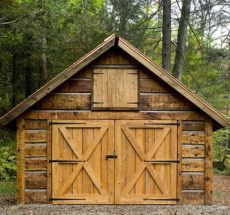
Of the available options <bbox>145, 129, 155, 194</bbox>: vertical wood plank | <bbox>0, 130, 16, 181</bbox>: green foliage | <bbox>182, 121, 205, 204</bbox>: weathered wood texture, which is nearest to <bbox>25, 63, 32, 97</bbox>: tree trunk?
<bbox>0, 130, 16, 181</bbox>: green foliage

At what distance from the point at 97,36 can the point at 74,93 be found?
27.6ft

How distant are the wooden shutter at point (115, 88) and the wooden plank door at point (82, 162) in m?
0.51

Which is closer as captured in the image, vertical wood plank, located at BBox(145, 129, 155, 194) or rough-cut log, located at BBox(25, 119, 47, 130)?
rough-cut log, located at BBox(25, 119, 47, 130)

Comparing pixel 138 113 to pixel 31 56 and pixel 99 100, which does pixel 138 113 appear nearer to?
pixel 99 100

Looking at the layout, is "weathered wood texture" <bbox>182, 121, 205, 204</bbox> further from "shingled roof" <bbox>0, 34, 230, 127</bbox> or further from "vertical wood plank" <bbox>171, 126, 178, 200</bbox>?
"shingled roof" <bbox>0, 34, 230, 127</bbox>

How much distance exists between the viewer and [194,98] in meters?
10.6

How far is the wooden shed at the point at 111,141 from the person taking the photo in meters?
10.8

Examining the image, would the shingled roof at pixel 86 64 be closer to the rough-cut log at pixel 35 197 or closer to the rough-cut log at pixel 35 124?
the rough-cut log at pixel 35 124

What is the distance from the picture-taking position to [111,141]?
428 inches

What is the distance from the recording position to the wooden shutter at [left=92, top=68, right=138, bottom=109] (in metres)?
10.8

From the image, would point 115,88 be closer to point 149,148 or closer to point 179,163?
point 149,148

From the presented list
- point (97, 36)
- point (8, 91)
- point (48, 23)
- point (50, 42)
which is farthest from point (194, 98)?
point (8, 91)

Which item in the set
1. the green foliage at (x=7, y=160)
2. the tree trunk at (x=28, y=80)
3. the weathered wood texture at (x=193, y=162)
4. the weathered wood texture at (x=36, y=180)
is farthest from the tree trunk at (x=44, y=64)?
the weathered wood texture at (x=193, y=162)

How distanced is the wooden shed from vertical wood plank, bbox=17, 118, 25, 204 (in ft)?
0.08
